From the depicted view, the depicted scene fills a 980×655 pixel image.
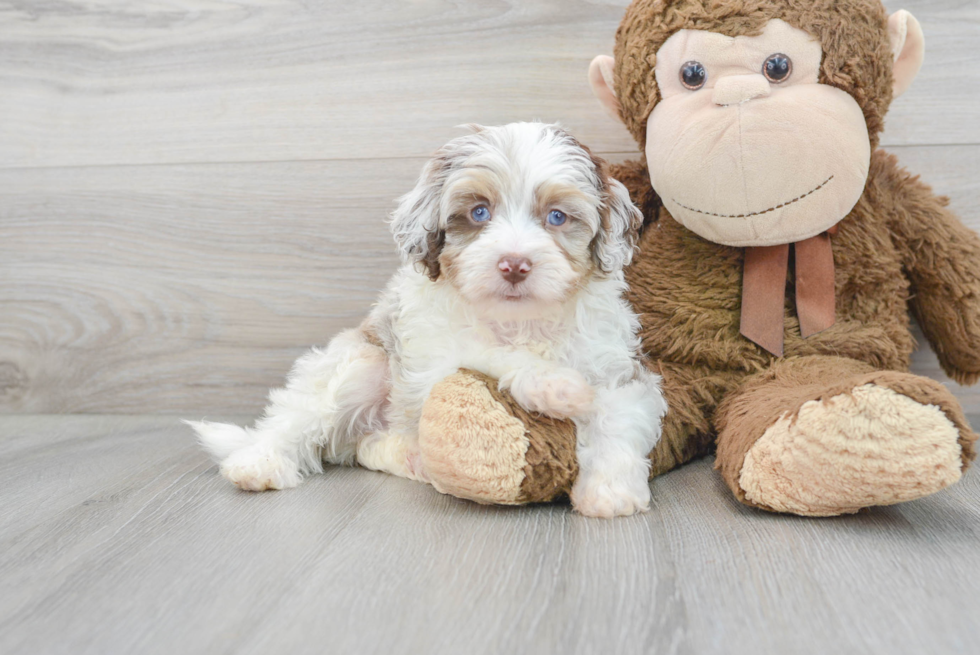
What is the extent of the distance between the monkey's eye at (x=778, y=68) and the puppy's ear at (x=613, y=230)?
0.38 meters

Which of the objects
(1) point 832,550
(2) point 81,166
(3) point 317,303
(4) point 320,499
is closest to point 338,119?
(3) point 317,303

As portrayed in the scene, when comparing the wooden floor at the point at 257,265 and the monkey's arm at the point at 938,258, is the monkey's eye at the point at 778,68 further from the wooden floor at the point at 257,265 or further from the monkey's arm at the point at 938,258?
the wooden floor at the point at 257,265

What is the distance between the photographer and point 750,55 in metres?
1.60

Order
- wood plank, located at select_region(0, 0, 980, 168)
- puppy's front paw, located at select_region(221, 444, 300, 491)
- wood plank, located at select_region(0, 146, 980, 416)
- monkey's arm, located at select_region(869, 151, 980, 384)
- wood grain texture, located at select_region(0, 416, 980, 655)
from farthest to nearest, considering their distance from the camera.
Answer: wood plank, located at select_region(0, 146, 980, 416)
wood plank, located at select_region(0, 0, 980, 168)
monkey's arm, located at select_region(869, 151, 980, 384)
puppy's front paw, located at select_region(221, 444, 300, 491)
wood grain texture, located at select_region(0, 416, 980, 655)

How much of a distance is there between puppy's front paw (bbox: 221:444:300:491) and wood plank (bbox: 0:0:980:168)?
38.7 inches

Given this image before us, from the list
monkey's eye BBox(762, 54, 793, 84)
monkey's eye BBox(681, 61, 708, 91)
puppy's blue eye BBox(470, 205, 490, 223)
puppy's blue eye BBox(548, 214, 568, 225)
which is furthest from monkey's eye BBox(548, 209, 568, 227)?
monkey's eye BBox(762, 54, 793, 84)

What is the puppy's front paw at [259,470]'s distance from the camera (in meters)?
1.68

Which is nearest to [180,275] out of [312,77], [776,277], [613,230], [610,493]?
[312,77]

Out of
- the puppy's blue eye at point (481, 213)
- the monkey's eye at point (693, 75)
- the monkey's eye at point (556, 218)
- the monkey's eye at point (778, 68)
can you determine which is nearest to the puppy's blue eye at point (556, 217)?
the monkey's eye at point (556, 218)

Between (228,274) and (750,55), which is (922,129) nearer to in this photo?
(750,55)

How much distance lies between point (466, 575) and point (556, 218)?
2.43 feet

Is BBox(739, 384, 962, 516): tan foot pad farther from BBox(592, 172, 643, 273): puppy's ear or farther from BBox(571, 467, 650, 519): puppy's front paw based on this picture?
BBox(592, 172, 643, 273): puppy's ear

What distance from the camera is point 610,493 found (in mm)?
1456

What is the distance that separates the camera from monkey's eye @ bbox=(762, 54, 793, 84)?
160 cm
